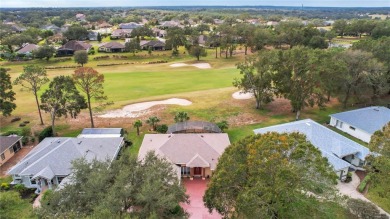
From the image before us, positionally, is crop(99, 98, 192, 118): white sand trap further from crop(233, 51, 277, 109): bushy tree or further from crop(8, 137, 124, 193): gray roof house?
crop(8, 137, 124, 193): gray roof house

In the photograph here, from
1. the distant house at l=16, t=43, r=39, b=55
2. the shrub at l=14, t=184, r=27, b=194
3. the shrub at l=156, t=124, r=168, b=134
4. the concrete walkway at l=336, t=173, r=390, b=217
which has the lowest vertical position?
the concrete walkway at l=336, t=173, r=390, b=217

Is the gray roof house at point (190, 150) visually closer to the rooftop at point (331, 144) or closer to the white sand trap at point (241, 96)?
the rooftop at point (331, 144)

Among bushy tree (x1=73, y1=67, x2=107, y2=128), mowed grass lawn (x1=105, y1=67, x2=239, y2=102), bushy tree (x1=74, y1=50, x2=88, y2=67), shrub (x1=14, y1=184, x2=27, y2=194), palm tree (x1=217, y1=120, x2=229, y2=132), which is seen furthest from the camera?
bushy tree (x1=74, y1=50, x2=88, y2=67)


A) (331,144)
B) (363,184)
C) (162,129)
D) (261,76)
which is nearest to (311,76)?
(261,76)

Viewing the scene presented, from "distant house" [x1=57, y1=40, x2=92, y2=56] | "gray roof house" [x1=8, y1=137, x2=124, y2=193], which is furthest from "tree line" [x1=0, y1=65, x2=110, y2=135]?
"distant house" [x1=57, y1=40, x2=92, y2=56]

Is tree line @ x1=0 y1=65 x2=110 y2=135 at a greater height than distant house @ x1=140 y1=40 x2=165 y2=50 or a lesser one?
greater

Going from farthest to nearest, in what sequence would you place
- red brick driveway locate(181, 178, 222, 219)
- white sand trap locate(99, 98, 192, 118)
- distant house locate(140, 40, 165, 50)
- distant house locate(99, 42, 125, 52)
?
distant house locate(140, 40, 165, 50), distant house locate(99, 42, 125, 52), white sand trap locate(99, 98, 192, 118), red brick driveway locate(181, 178, 222, 219)

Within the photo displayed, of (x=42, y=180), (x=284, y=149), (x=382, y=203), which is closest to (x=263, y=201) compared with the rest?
(x=284, y=149)
